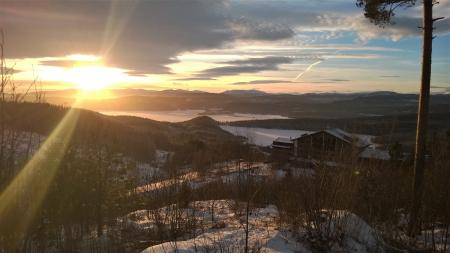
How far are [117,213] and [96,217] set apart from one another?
535mm

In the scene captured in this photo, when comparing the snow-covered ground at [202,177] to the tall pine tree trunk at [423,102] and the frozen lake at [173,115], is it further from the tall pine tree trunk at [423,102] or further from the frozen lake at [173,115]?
the frozen lake at [173,115]

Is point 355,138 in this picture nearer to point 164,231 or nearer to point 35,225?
point 164,231

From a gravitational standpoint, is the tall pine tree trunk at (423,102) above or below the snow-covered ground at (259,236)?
above

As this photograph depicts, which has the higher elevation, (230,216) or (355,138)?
(355,138)

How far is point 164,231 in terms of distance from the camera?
308 inches

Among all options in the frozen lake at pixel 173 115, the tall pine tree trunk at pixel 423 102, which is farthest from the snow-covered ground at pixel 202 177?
the frozen lake at pixel 173 115

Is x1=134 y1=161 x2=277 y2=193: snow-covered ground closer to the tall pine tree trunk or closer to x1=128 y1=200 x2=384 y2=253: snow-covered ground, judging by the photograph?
x1=128 y1=200 x2=384 y2=253: snow-covered ground

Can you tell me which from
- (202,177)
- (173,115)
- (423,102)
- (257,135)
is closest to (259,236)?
(423,102)

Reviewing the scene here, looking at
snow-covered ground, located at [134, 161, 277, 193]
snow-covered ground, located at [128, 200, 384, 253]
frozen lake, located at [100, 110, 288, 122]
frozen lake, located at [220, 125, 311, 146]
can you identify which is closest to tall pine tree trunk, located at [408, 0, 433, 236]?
snow-covered ground, located at [128, 200, 384, 253]

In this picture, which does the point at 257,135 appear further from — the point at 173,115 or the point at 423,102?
the point at 173,115

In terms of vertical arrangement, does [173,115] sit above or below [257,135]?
below

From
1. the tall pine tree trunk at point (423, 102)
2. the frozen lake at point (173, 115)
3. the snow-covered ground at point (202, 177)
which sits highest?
the tall pine tree trunk at point (423, 102)

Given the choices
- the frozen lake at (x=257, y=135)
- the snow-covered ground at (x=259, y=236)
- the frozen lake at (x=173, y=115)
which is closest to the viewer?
the snow-covered ground at (x=259, y=236)

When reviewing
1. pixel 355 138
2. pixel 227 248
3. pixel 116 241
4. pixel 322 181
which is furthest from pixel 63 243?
pixel 355 138
